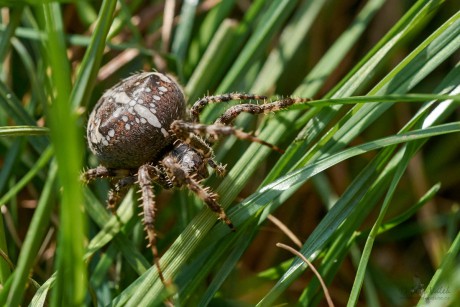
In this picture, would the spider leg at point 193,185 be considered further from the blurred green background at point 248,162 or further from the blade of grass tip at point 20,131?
the blade of grass tip at point 20,131

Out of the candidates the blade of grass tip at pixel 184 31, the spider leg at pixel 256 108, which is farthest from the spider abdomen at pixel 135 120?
the blade of grass tip at pixel 184 31

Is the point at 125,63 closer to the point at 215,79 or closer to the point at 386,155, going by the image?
the point at 215,79

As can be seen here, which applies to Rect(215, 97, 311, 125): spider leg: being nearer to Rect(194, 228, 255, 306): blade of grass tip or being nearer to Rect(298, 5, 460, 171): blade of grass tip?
Rect(298, 5, 460, 171): blade of grass tip

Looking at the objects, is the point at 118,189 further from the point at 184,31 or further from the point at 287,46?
the point at 287,46

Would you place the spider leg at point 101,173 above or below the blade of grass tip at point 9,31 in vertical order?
below

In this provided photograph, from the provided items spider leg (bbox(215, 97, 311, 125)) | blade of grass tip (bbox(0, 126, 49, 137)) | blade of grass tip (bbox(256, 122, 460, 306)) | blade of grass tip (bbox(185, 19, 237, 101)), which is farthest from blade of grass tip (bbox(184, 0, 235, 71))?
blade of grass tip (bbox(256, 122, 460, 306))

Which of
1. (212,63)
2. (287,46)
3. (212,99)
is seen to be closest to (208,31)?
(212,63)

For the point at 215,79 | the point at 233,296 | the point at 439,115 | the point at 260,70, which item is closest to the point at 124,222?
the point at 233,296

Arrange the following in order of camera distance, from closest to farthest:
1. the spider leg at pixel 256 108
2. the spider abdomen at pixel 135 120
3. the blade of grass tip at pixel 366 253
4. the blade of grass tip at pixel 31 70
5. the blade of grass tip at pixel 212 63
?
1. the blade of grass tip at pixel 366 253
2. the spider leg at pixel 256 108
3. the spider abdomen at pixel 135 120
4. the blade of grass tip at pixel 31 70
5. the blade of grass tip at pixel 212 63
